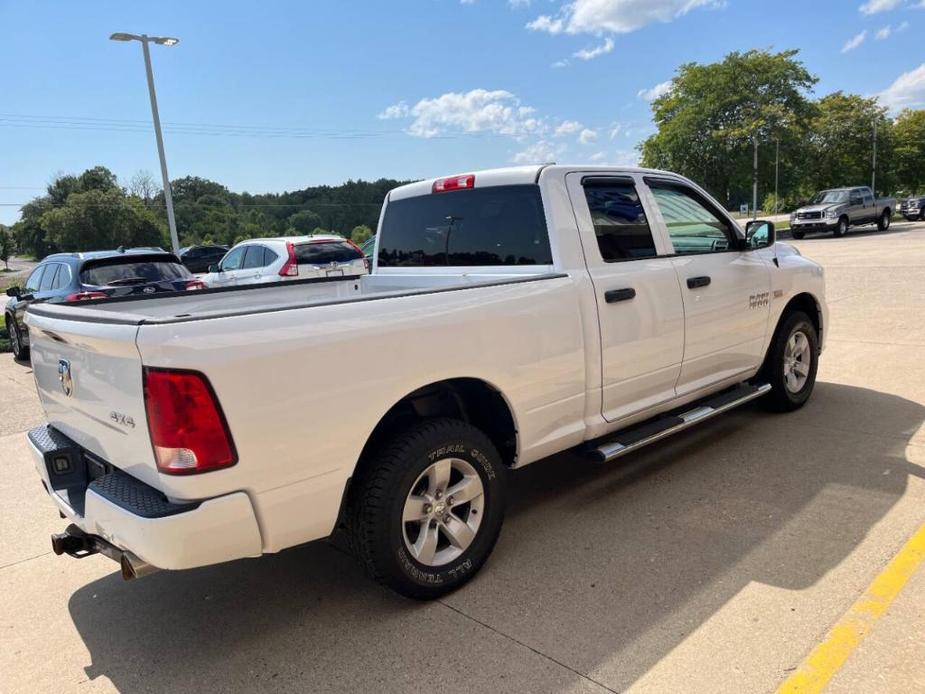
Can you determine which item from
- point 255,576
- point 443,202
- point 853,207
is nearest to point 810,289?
point 443,202

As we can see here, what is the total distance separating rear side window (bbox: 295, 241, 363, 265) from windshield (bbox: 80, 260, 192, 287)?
2761mm

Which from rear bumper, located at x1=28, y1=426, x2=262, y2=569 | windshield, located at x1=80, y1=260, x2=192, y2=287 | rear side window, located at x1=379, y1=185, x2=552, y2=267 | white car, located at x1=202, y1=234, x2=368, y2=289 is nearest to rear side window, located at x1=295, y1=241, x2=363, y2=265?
white car, located at x1=202, y1=234, x2=368, y2=289

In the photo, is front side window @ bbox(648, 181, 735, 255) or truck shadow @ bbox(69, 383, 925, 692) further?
front side window @ bbox(648, 181, 735, 255)

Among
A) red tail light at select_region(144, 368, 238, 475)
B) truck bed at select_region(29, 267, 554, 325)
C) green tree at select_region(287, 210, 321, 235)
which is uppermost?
green tree at select_region(287, 210, 321, 235)

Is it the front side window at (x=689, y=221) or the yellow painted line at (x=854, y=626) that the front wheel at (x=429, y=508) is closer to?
the yellow painted line at (x=854, y=626)

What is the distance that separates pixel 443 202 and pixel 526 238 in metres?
0.74

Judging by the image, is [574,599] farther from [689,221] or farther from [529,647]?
[689,221]

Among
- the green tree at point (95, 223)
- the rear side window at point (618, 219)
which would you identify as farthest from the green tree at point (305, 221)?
the rear side window at point (618, 219)

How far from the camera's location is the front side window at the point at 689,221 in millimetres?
4227

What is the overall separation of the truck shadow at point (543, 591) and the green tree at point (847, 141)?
2010 inches

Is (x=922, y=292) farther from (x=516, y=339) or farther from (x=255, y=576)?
(x=255, y=576)

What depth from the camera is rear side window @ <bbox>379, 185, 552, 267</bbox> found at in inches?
145

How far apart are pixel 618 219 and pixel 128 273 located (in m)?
8.00

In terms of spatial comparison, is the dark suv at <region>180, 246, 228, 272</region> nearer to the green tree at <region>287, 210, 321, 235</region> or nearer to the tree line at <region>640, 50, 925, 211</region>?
the tree line at <region>640, 50, 925, 211</region>
